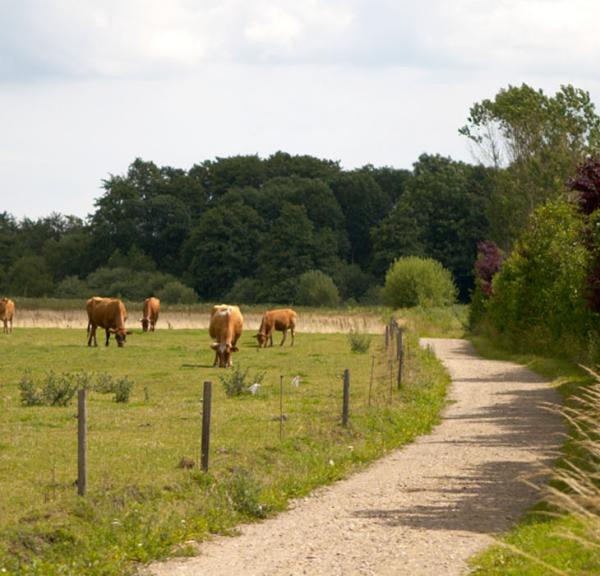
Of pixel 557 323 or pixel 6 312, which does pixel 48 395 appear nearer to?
pixel 557 323

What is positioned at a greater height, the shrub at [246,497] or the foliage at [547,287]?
the foliage at [547,287]

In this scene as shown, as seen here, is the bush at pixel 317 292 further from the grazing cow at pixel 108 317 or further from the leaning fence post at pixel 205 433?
the leaning fence post at pixel 205 433

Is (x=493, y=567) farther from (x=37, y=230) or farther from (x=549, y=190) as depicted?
(x=37, y=230)

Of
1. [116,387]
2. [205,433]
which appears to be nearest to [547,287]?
[116,387]

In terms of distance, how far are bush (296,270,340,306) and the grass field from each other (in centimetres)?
6267

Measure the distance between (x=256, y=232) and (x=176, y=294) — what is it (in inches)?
404

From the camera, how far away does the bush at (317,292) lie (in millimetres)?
95688

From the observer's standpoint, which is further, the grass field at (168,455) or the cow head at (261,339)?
the cow head at (261,339)

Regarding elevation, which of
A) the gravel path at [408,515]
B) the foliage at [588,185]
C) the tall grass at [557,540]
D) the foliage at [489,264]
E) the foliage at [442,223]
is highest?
the foliage at [442,223]

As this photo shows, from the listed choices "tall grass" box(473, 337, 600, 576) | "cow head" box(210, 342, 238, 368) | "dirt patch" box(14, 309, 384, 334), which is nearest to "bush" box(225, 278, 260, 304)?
"dirt patch" box(14, 309, 384, 334)

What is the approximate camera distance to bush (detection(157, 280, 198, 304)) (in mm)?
101500

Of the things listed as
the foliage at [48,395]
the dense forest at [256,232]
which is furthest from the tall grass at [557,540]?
the dense forest at [256,232]

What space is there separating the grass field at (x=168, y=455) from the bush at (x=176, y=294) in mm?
68713

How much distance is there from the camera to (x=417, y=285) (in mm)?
79688
